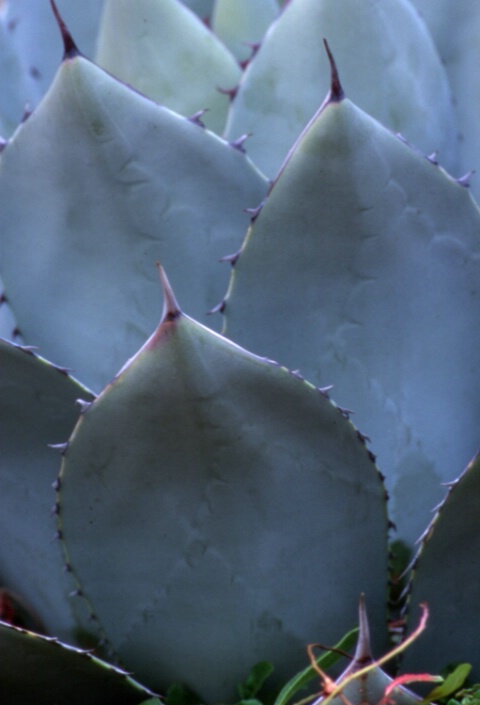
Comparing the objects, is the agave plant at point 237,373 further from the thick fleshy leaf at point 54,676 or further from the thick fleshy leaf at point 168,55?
the thick fleshy leaf at point 168,55

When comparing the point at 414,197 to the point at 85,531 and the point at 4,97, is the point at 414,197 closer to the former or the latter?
the point at 85,531

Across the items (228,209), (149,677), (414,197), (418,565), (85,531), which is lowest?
(149,677)

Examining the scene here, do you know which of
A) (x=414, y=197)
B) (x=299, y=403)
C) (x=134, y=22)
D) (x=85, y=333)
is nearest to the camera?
(x=299, y=403)

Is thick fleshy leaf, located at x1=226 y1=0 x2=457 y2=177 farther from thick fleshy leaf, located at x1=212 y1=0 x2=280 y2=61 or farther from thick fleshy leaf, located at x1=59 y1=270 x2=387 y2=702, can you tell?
thick fleshy leaf, located at x1=59 y1=270 x2=387 y2=702

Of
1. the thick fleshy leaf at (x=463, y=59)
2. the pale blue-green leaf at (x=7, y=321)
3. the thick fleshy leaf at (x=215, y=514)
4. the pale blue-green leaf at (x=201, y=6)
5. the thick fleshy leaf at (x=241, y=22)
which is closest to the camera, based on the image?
the thick fleshy leaf at (x=215, y=514)

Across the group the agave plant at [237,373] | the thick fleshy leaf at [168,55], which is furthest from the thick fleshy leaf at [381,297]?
the thick fleshy leaf at [168,55]

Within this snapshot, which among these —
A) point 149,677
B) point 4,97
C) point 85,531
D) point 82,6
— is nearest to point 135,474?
point 85,531
